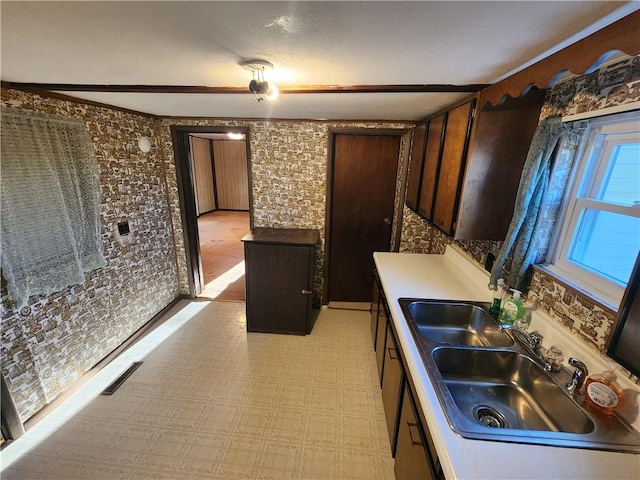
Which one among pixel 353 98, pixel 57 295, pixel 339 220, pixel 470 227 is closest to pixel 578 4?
pixel 470 227

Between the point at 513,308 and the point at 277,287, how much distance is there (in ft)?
6.07

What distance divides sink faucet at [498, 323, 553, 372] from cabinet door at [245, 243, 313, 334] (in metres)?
1.58

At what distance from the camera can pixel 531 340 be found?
1.23 metres

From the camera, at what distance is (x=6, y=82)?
1499mm

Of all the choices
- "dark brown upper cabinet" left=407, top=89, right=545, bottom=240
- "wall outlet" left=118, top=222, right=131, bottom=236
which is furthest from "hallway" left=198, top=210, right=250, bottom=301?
"dark brown upper cabinet" left=407, top=89, right=545, bottom=240

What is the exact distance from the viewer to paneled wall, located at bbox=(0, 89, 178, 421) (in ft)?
5.35

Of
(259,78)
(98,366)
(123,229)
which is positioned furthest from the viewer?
(123,229)

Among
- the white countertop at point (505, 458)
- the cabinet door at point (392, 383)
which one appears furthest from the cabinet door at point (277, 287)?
the white countertop at point (505, 458)

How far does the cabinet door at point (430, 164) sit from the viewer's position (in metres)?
1.88

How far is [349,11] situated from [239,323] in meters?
2.78

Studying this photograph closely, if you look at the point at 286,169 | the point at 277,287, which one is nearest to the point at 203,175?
the point at 286,169

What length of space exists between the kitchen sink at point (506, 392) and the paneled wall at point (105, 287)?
2.39m

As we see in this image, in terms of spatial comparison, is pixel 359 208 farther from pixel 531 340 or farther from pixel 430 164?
pixel 531 340

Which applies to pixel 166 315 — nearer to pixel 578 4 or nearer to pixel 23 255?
pixel 23 255
